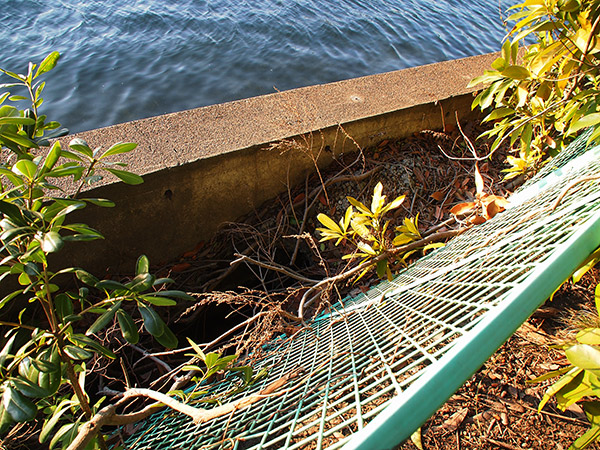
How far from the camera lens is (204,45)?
691 cm

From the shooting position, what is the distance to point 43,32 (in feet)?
21.2

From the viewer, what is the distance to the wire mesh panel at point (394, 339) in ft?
2.93

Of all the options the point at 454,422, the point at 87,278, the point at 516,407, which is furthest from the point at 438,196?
the point at 87,278

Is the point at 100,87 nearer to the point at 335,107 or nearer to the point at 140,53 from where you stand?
the point at 140,53

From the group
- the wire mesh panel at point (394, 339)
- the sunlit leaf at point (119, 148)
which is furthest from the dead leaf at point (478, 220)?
the sunlit leaf at point (119, 148)

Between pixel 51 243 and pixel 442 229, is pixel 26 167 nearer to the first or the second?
pixel 51 243

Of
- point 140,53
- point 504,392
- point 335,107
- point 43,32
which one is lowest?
point 504,392

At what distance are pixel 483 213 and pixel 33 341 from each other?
2.38 metres

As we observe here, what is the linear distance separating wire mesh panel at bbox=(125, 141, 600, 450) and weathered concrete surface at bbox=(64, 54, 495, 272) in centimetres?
Result: 126

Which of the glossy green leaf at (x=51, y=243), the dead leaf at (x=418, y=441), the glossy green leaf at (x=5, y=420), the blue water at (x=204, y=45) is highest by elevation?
the blue water at (x=204, y=45)

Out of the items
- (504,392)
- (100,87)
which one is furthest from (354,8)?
(504,392)

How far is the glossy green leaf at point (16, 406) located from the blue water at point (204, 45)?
15.9 feet

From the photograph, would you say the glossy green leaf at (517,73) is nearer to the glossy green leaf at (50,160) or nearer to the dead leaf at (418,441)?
the dead leaf at (418,441)

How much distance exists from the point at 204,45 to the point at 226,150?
5208 millimetres
